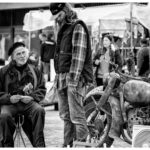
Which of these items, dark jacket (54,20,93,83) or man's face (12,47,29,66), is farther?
man's face (12,47,29,66)

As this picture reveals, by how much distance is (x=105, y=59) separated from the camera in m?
9.54

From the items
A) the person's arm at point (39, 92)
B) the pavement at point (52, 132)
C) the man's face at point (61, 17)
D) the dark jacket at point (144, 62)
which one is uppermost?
the man's face at point (61, 17)

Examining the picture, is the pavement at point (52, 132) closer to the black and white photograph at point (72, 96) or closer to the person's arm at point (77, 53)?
the black and white photograph at point (72, 96)

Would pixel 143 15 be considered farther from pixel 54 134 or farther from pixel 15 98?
pixel 15 98

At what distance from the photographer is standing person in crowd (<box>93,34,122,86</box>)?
373 inches

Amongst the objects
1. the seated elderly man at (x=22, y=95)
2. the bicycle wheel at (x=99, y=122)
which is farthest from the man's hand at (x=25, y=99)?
the bicycle wheel at (x=99, y=122)

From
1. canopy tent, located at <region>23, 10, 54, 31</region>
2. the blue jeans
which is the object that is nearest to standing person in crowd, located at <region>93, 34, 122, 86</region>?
the blue jeans

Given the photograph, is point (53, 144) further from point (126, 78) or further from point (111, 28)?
point (111, 28)

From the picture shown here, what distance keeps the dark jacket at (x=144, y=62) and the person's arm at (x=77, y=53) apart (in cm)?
250

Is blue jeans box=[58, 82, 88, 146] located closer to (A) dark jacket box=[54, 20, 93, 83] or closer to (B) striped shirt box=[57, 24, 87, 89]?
(B) striped shirt box=[57, 24, 87, 89]

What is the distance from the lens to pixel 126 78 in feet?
19.9

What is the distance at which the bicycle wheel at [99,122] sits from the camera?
6.20 metres

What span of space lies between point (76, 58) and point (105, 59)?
3706mm

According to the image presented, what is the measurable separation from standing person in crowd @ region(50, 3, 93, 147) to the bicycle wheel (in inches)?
9.4
